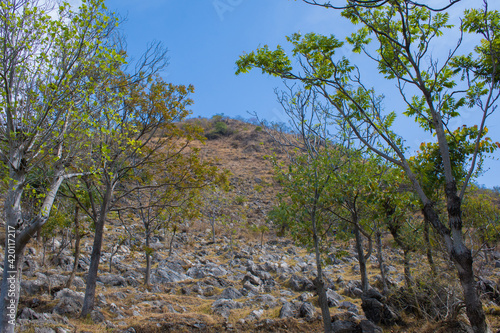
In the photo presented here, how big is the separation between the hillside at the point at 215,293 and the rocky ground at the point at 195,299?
29mm

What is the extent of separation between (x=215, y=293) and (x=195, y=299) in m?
1.46

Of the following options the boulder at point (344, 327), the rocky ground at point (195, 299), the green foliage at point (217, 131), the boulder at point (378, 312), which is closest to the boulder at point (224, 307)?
the rocky ground at point (195, 299)

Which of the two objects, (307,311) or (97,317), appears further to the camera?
(307,311)

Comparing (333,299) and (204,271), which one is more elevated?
(204,271)

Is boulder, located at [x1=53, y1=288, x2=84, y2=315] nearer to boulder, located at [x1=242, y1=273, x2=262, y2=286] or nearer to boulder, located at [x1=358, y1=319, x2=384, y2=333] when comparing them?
boulder, located at [x1=242, y1=273, x2=262, y2=286]

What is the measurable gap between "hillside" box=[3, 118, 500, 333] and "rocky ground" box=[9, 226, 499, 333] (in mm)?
29

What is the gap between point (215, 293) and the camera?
12992 millimetres

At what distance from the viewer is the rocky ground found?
820 cm

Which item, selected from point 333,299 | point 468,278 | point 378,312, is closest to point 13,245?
point 468,278

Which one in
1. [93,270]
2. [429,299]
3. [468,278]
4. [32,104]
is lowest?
[429,299]

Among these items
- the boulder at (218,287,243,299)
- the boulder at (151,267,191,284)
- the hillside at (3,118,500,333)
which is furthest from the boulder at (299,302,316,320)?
the boulder at (151,267,191,284)

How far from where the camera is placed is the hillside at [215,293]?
26.0 ft

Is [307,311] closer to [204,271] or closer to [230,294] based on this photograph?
[230,294]

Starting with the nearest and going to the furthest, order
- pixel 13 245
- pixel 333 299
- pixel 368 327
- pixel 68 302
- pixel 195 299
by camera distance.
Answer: pixel 13 245 → pixel 368 327 → pixel 68 302 → pixel 333 299 → pixel 195 299
